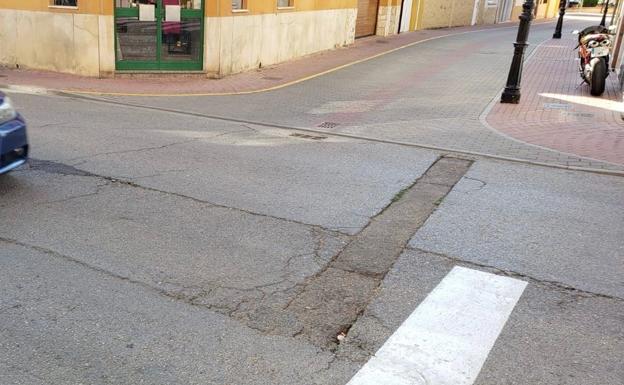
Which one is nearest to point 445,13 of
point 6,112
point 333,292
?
A: point 6,112

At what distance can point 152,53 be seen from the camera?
46.9 feet

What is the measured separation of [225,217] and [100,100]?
23.0 feet

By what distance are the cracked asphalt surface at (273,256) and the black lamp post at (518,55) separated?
4.43m

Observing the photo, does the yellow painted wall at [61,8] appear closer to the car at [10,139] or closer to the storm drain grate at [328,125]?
the storm drain grate at [328,125]

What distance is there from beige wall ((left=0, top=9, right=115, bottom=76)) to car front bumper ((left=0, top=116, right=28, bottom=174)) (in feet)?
27.5

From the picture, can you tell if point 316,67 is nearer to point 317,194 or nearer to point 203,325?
point 317,194

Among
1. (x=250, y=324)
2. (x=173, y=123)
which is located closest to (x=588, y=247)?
(x=250, y=324)

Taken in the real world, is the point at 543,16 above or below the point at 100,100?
above

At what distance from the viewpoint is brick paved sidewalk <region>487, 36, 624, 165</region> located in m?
9.45

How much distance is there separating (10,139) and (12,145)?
2.7 inches

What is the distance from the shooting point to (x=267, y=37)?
16.7m

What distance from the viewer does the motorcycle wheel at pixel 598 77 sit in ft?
44.5

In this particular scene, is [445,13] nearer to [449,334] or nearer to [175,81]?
[175,81]

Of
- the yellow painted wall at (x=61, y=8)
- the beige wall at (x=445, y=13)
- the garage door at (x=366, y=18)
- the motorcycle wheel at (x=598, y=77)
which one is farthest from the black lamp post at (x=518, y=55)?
the beige wall at (x=445, y=13)
